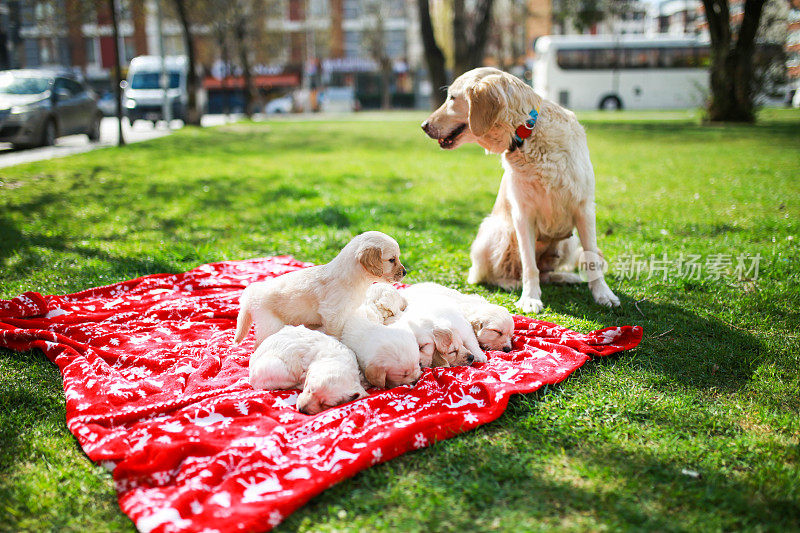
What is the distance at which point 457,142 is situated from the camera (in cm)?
483

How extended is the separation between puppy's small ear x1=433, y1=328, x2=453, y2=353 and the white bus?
38.2 metres

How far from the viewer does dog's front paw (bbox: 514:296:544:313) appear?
4.65 m

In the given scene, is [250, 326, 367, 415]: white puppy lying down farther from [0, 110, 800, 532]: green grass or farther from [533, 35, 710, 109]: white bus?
[533, 35, 710, 109]: white bus

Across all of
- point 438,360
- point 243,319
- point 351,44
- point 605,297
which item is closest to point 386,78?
point 351,44

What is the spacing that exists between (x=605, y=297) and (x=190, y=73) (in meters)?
24.1

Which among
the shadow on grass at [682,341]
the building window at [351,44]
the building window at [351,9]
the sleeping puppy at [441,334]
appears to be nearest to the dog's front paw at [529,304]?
the shadow on grass at [682,341]

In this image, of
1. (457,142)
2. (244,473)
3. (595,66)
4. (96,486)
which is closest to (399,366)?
(244,473)

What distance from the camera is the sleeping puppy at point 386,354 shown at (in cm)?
321

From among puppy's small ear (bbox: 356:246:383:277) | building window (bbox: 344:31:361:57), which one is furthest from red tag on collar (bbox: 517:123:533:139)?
building window (bbox: 344:31:361:57)

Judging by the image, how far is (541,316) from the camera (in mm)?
4562

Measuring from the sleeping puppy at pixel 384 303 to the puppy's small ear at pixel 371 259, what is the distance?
13.9 inches

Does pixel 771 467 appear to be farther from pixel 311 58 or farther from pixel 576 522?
pixel 311 58

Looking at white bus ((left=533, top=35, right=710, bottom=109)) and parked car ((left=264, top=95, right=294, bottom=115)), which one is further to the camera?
parked car ((left=264, top=95, right=294, bottom=115))

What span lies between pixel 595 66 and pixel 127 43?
45.8 meters
